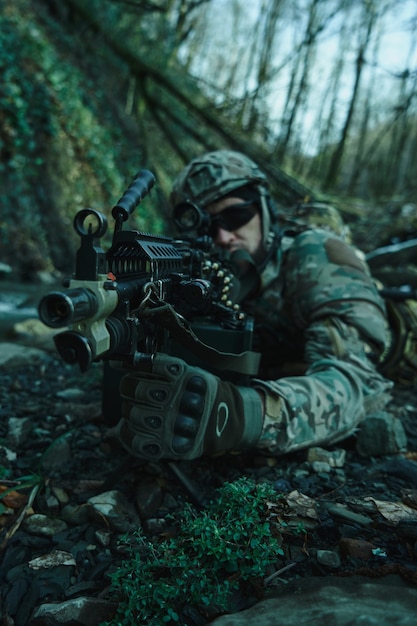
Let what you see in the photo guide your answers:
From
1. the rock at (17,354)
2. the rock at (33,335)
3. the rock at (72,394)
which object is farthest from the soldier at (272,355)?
the rock at (33,335)

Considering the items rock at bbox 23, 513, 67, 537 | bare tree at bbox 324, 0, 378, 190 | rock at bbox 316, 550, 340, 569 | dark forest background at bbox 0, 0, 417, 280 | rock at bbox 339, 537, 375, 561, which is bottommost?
rock at bbox 23, 513, 67, 537

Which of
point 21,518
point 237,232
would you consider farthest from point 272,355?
point 21,518

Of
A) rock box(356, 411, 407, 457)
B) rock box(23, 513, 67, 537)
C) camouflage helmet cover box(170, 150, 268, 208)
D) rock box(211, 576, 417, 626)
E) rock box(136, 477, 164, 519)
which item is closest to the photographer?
rock box(211, 576, 417, 626)

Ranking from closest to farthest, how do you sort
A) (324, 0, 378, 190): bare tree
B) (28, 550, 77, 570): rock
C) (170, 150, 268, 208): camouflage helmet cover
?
(28, 550, 77, 570): rock < (170, 150, 268, 208): camouflage helmet cover < (324, 0, 378, 190): bare tree

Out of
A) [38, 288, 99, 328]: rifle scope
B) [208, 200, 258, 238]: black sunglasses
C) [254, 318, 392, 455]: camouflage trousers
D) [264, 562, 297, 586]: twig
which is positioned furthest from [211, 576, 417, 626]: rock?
[208, 200, 258, 238]: black sunglasses

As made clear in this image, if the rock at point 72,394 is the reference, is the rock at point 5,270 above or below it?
above

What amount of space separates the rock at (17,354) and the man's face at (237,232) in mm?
1976

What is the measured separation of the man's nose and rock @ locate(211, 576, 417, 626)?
7.05ft

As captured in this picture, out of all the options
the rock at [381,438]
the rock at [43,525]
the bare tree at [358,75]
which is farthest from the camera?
the bare tree at [358,75]

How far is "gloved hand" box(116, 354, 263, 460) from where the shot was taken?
183cm

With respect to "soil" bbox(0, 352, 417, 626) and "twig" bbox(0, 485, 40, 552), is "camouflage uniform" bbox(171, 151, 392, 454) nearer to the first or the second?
"soil" bbox(0, 352, 417, 626)

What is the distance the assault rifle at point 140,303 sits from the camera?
55.8 inches

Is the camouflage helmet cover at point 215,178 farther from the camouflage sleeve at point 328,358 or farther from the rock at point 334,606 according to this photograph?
the rock at point 334,606

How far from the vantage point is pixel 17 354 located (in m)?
3.92
